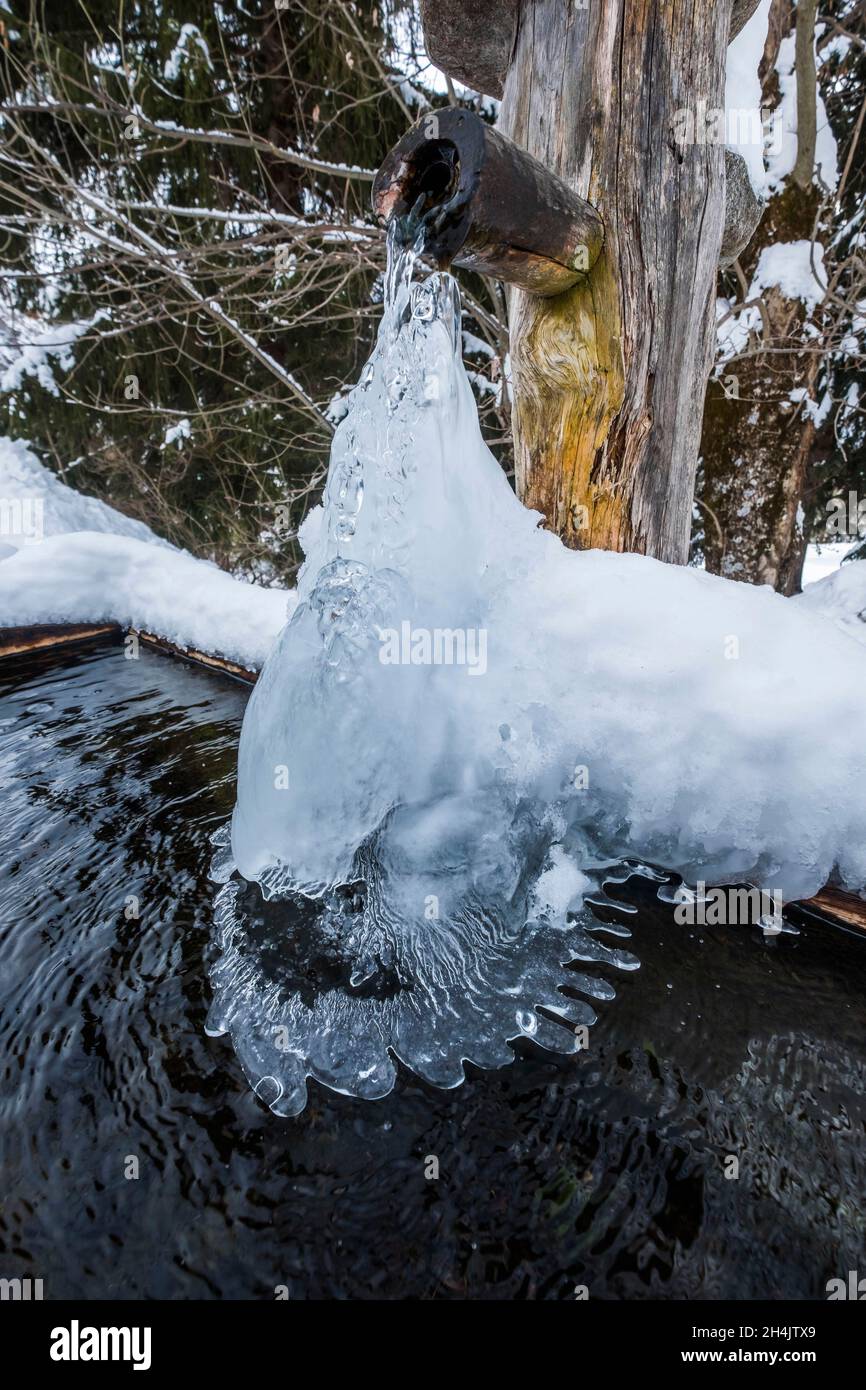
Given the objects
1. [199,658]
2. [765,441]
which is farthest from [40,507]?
[765,441]

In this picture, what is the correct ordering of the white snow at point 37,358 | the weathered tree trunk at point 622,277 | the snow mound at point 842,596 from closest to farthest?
the weathered tree trunk at point 622,277, the snow mound at point 842,596, the white snow at point 37,358

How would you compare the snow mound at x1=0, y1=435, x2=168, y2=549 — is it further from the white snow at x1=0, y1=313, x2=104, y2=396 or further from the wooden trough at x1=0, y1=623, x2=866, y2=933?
the wooden trough at x1=0, y1=623, x2=866, y2=933

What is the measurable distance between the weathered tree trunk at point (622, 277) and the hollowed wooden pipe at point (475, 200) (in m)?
0.22

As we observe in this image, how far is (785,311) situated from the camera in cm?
440

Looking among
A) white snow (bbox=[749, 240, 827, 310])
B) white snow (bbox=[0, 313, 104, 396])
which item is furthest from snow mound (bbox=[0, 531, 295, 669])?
white snow (bbox=[749, 240, 827, 310])

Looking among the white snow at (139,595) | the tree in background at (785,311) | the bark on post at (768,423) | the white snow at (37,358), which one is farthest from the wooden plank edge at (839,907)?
the white snow at (37,358)

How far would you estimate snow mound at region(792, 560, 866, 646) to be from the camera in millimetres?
3736

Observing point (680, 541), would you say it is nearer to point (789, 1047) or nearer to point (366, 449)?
point (366, 449)

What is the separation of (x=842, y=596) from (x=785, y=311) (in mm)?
2113

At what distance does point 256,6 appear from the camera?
4.73 metres

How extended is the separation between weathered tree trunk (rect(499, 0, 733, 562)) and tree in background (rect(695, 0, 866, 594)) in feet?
9.08

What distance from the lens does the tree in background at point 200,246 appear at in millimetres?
3938

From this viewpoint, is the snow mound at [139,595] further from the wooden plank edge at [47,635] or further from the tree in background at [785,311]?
the tree in background at [785,311]
